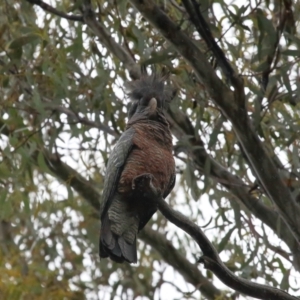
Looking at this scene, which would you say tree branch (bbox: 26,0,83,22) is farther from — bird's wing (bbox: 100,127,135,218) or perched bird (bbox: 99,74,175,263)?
bird's wing (bbox: 100,127,135,218)

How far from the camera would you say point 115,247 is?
3.49 meters

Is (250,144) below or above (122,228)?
above

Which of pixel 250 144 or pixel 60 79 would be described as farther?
pixel 60 79

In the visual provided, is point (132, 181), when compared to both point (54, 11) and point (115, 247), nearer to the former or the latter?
point (115, 247)

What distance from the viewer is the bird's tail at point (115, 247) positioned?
342 cm

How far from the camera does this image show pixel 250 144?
3.89m

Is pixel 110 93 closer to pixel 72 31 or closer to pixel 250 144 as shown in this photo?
pixel 72 31

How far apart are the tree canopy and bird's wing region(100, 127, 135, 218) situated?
0.48 metres

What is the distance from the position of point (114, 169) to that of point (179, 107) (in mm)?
1090

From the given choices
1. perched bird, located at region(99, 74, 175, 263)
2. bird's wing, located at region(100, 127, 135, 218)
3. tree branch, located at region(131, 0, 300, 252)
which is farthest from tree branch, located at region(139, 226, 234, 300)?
bird's wing, located at region(100, 127, 135, 218)

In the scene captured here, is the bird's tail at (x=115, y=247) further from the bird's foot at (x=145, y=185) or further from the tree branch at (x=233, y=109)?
Result: the tree branch at (x=233, y=109)

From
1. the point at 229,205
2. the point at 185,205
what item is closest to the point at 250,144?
the point at 229,205

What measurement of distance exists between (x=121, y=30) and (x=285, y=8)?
1.11 m

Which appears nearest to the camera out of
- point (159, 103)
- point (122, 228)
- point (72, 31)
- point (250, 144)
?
point (122, 228)
